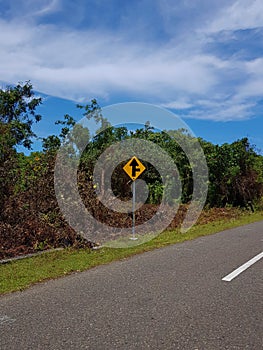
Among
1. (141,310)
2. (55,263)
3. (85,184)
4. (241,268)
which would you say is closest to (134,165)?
(85,184)

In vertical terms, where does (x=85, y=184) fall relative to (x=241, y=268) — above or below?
above

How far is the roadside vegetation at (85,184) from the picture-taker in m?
9.43

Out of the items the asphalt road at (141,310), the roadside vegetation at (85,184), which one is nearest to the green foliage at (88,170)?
the roadside vegetation at (85,184)

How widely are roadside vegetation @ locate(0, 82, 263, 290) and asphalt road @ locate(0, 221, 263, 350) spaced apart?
113cm

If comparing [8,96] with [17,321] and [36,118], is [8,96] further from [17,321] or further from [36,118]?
[17,321]

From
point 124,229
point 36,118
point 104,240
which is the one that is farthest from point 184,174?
point 36,118

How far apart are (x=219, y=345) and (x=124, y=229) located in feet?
28.4

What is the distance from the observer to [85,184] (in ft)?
36.5

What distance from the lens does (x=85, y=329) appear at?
4129mm

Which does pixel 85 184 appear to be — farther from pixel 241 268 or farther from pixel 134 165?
pixel 241 268

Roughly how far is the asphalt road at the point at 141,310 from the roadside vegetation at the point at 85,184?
44.4 inches

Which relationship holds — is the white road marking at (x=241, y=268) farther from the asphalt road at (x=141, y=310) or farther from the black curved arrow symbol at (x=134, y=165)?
the black curved arrow symbol at (x=134, y=165)

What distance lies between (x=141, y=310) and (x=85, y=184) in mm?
6742

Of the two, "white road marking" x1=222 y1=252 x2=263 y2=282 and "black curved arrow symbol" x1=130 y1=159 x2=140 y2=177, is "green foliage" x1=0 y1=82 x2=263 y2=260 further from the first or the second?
"white road marking" x1=222 y1=252 x2=263 y2=282
